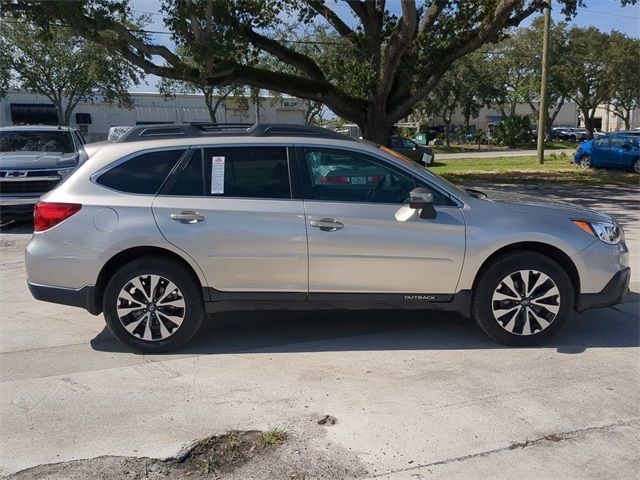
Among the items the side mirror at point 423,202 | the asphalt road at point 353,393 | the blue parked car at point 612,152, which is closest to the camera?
the asphalt road at point 353,393

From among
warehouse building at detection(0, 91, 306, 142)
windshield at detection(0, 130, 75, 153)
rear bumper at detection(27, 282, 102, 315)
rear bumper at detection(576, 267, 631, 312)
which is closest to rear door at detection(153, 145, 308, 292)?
rear bumper at detection(27, 282, 102, 315)

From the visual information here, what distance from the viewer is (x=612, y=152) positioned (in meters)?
24.1

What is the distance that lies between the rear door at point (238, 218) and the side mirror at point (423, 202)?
0.88 m

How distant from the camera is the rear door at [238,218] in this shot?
15.6 ft

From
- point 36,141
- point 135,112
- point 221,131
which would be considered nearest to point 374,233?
point 221,131

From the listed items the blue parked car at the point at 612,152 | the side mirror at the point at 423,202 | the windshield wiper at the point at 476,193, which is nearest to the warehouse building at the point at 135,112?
the blue parked car at the point at 612,152

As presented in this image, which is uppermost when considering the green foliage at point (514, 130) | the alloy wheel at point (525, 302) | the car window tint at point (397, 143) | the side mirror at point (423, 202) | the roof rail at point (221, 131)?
the green foliage at point (514, 130)

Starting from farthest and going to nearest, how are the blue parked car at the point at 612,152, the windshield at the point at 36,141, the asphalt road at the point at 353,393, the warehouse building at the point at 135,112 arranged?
1. the warehouse building at the point at 135,112
2. the blue parked car at the point at 612,152
3. the windshield at the point at 36,141
4. the asphalt road at the point at 353,393

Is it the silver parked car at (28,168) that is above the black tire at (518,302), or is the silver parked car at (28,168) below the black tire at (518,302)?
above

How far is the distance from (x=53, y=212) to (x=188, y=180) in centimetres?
107

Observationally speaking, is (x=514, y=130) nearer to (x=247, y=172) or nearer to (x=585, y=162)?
(x=585, y=162)

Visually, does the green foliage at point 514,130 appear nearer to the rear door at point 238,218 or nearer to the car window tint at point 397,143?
the car window tint at point 397,143

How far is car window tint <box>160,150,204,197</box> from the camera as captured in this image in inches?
192

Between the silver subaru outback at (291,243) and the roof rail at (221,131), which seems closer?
the silver subaru outback at (291,243)
